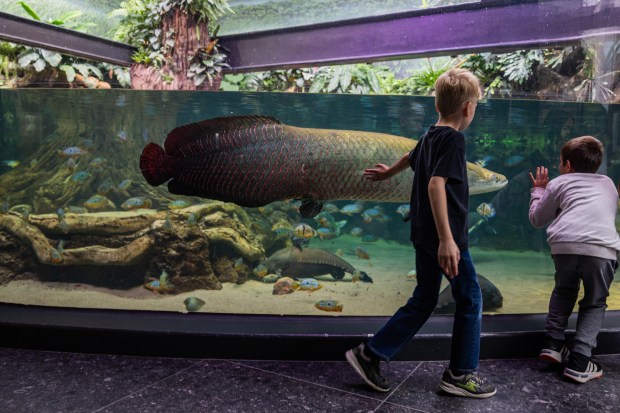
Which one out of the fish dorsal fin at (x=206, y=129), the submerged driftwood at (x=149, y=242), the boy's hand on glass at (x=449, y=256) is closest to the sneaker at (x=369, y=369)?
the boy's hand on glass at (x=449, y=256)

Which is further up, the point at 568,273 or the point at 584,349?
the point at 568,273

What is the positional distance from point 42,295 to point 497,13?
164 inches

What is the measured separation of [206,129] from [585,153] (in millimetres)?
2276

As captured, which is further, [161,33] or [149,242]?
[161,33]

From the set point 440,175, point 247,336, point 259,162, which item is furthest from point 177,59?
point 440,175

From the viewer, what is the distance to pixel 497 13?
12.2 ft

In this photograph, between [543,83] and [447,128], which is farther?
[543,83]

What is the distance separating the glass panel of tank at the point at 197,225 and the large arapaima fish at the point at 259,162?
0.71 meters

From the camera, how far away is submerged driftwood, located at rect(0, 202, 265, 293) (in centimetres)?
402

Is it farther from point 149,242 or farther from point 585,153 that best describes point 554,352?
point 149,242

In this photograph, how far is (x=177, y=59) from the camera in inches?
166

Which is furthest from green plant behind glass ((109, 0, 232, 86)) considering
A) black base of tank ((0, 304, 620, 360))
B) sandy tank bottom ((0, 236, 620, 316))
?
black base of tank ((0, 304, 620, 360))

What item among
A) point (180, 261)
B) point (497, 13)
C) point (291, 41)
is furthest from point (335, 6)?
point (180, 261)

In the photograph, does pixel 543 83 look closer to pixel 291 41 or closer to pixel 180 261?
pixel 291 41
